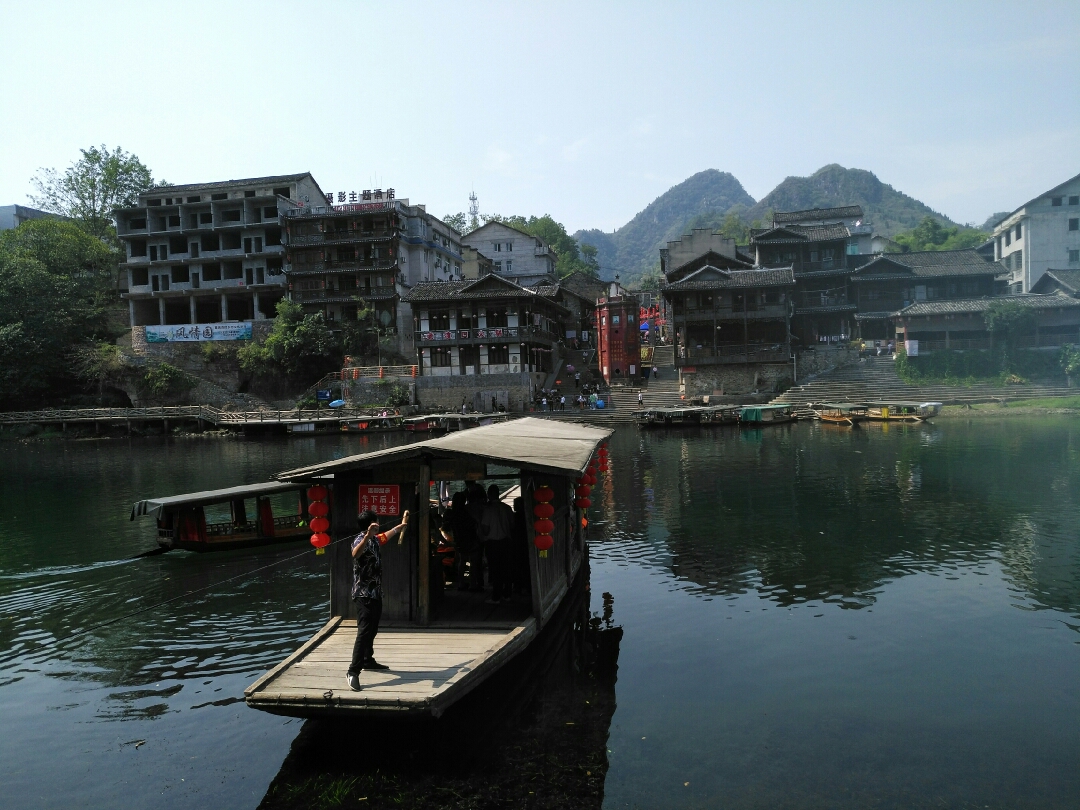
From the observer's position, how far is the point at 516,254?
77250 millimetres

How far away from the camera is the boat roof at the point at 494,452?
10375 millimetres

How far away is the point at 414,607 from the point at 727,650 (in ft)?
17.0

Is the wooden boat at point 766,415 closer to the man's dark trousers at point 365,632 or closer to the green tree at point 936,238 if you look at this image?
the man's dark trousers at point 365,632

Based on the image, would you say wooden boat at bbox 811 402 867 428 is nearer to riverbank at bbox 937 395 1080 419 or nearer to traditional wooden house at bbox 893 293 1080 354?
riverbank at bbox 937 395 1080 419

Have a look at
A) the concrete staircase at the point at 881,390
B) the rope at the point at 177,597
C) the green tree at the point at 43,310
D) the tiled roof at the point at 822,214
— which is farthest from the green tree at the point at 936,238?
the rope at the point at 177,597

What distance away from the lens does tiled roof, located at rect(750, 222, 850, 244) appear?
208 feet

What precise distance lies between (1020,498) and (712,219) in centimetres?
15316

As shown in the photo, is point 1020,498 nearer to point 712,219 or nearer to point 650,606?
point 650,606

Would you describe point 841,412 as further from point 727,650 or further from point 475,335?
point 727,650

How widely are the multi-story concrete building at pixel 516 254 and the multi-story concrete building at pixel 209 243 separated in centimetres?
1841

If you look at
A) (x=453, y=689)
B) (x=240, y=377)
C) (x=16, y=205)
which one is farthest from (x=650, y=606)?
(x=16, y=205)

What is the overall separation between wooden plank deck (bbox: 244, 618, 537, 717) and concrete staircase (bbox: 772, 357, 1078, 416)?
44845 millimetres

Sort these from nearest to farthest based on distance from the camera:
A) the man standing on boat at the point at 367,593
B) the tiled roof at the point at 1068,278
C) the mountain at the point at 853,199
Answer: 1. the man standing on boat at the point at 367,593
2. the tiled roof at the point at 1068,278
3. the mountain at the point at 853,199

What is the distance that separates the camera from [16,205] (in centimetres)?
7700
